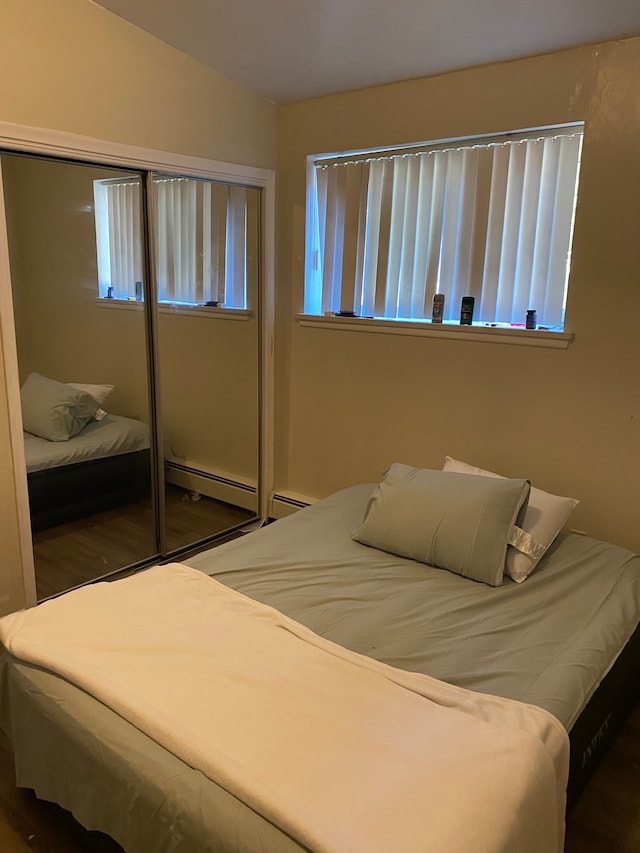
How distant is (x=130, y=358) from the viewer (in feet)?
9.71

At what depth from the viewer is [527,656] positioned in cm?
178

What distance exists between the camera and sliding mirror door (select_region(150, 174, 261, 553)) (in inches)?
119

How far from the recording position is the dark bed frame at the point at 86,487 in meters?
2.71

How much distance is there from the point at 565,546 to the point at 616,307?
92cm

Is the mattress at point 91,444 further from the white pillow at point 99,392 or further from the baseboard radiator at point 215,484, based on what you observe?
the baseboard radiator at point 215,484

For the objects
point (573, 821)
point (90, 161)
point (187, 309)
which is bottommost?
point (573, 821)

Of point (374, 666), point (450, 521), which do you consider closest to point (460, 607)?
point (450, 521)

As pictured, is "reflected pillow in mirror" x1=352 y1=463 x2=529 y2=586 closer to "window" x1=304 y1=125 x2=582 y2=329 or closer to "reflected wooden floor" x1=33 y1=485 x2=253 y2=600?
"window" x1=304 y1=125 x2=582 y2=329

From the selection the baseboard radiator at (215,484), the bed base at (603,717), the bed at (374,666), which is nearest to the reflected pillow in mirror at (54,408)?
the baseboard radiator at (215,484)

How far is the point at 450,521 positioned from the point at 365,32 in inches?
74.1

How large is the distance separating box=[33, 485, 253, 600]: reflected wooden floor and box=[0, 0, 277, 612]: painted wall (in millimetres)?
161

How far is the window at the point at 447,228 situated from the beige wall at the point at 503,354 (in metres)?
0.10

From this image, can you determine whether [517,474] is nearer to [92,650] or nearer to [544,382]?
[544,382]

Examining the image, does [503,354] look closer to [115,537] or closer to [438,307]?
[438,307]
